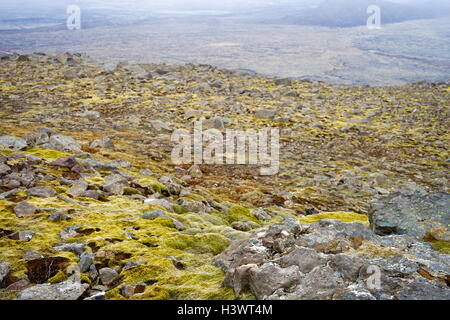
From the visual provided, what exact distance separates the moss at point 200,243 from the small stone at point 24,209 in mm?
3341

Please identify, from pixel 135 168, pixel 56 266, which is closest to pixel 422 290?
pixel 56 266

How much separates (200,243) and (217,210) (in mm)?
3188

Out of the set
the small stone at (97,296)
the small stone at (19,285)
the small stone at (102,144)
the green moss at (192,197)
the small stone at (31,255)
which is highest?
the small stone at (102,144)

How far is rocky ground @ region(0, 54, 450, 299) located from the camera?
19.0ft

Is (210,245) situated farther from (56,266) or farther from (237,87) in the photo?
(237,87)

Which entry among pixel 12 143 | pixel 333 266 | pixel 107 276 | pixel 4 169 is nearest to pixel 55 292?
pixel 107 276

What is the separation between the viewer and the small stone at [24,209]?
26.8 ft

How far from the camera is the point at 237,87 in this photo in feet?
128

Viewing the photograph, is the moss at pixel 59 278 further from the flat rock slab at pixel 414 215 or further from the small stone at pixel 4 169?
the flat rock slab at pixel 414 215

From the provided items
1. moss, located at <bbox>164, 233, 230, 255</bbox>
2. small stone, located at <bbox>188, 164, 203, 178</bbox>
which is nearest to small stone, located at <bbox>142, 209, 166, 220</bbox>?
moss, located at <bbox>164, 233, 230, 255</bbox>

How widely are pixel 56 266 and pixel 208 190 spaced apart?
25.1 feet

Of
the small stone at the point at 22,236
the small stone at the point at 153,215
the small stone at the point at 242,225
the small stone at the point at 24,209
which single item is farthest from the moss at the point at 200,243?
the small stone at the point at 24,209

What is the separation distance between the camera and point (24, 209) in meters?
8.27

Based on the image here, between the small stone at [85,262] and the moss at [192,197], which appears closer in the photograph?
the small stone at [85,262]
